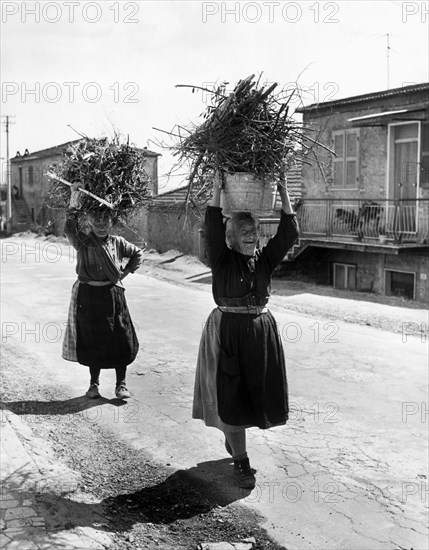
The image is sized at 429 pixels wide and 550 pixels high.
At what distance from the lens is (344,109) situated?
17.8 meters

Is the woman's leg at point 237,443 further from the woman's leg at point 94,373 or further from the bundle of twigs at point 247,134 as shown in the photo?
the woman's leg at point 94,373

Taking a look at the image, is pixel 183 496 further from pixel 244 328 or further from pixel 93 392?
pixel 93 392

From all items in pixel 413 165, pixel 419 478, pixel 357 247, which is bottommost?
pixel 419 478

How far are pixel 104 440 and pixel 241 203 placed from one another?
8.37 ft

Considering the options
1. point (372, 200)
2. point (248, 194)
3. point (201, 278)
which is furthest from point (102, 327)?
point (201, 278)

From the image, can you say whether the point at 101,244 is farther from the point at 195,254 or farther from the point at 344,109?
the point at 195,254

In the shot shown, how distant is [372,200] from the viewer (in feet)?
53.8

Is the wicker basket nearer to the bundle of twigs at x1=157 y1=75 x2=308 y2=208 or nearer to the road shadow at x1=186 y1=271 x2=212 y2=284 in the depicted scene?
the bundle of twigs at x1=157 y1=75 x2=308 y2=208

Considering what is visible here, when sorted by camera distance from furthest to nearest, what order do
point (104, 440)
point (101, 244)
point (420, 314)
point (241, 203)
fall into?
point (420, 314)
point (101, 244)
point (104, 440)
point (241, 203)

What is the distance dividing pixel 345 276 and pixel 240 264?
1405 centimetres

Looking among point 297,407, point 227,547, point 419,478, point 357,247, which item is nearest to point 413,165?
point 357,247

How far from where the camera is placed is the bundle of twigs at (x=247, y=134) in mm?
4238

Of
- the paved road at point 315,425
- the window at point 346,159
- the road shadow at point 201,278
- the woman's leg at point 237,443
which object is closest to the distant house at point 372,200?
the window at point 346,159

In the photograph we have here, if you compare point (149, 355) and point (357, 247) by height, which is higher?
point (357, 247)
